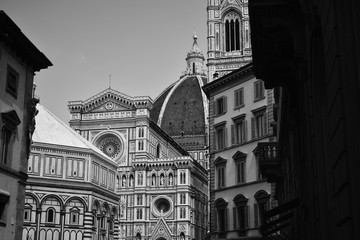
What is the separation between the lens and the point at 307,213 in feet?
35.2

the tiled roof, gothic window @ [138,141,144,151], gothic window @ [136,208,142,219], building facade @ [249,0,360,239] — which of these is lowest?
building facade @ [249,0,360,239]

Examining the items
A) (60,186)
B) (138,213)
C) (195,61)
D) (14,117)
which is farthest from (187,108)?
(14,117)

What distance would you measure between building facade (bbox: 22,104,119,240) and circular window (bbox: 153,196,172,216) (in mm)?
33377

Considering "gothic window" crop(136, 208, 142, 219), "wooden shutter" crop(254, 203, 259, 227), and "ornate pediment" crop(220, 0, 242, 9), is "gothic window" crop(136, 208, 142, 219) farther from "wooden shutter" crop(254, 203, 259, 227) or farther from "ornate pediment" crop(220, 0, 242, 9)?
"wooden shutter" crop(254, 203, 259, 227)

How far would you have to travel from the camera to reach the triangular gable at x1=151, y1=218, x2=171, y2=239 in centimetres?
8469

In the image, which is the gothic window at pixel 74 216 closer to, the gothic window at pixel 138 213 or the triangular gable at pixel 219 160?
the triangular gable at pixel 219 160

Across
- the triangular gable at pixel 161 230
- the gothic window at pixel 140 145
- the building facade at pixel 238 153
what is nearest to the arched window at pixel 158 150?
the gothic window at pixel 140 145

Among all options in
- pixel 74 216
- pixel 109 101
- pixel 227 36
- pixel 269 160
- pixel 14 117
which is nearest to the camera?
pixel 14 117

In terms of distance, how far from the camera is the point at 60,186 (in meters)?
50.8

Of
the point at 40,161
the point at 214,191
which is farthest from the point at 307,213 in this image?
the point at 40,161

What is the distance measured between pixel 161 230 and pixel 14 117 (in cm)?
6446

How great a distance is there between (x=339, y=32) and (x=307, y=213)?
5.77m

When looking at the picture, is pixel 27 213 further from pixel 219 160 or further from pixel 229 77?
pixel 229 77

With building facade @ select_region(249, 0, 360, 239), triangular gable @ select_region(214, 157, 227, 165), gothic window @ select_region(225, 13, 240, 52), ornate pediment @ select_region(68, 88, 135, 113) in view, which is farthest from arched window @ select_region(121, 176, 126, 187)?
building facade @ select_region(249, 0, 360, 239)
